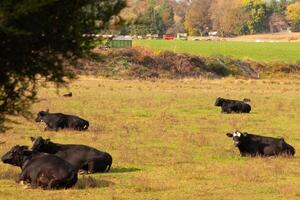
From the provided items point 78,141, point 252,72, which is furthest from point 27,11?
point 252,72

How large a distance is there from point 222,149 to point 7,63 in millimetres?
13460

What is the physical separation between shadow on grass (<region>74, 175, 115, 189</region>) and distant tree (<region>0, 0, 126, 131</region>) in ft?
20.7

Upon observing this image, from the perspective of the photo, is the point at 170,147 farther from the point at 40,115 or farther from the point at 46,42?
the point at 46,42

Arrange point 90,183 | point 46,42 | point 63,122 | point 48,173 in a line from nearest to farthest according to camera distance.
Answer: point 46,42 → point 48,173 → point 90,183 → point 63,122

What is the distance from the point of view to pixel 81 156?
16406mm

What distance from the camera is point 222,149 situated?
819 inches

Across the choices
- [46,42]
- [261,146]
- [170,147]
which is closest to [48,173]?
[46,42]

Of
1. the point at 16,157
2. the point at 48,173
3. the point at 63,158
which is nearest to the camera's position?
the point at 48,173

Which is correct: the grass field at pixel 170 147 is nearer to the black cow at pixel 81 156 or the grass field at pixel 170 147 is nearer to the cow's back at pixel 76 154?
the black cow at pixel 81 156

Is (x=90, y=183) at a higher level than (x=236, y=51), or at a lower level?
higher

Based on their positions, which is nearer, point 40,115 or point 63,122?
point 63,122

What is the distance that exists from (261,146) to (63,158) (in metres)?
6.39

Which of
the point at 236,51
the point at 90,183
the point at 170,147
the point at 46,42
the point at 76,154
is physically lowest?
the point at 236,51

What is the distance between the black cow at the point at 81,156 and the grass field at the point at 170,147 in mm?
285
